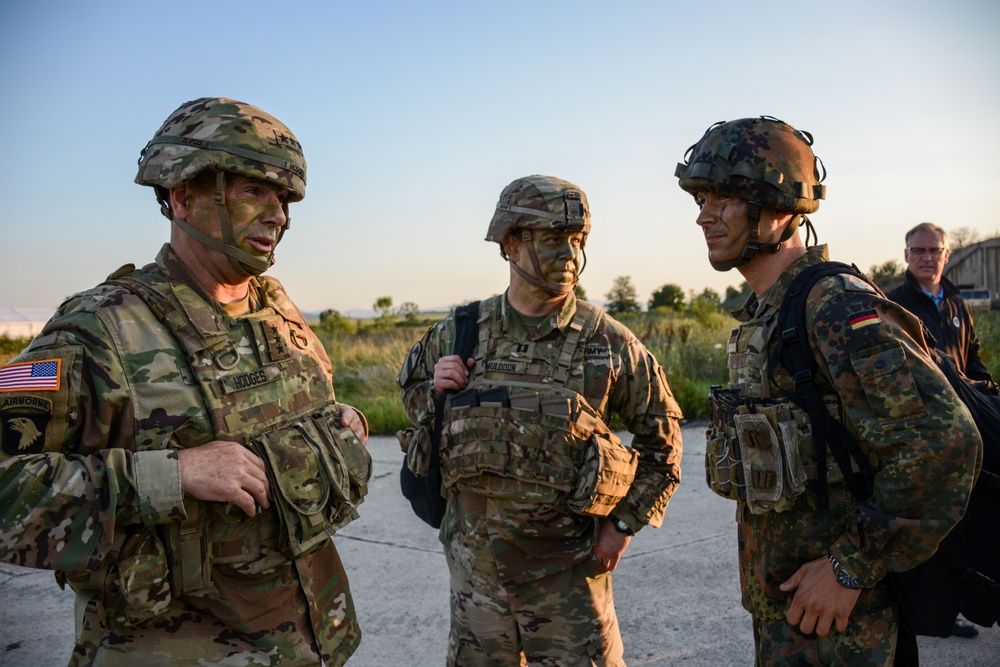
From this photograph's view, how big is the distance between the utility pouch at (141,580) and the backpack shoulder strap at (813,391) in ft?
6.50

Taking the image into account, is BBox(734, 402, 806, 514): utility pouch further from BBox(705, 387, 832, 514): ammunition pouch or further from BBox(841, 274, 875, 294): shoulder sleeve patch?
BBox(841, 274, 875, 294): shoulder sleeve patch

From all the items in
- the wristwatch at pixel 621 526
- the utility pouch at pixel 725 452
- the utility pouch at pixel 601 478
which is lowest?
the wristwatch at pixel 621 526

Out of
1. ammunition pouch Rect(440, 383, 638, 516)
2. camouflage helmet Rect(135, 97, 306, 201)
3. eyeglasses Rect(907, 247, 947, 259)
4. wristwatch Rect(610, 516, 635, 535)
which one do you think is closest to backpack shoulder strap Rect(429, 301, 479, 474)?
ammunition pouch Rect(440, 383, 638, 516)

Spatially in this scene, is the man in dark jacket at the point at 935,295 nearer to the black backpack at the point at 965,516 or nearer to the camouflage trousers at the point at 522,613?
the black backpack at the point at 965,516

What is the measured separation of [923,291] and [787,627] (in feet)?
13.9

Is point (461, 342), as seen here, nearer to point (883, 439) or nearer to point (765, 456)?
point (765, 456)

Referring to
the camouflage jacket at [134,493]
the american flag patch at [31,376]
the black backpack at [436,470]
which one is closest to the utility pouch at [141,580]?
the camouflage jacket at [134,493]

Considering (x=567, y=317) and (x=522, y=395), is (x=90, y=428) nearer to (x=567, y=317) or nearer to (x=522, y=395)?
(x=522, y=395)

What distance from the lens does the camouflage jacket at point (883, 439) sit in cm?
204

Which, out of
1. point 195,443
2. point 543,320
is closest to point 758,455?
point 543,320

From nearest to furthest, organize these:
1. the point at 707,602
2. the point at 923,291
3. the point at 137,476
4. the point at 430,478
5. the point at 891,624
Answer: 1. the point at 137,476
2. the point at 891,624
3. the point at 430,478
4. the point at 707,602
5. the point at 923,291

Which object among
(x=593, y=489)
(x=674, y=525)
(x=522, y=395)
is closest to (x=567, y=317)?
(x=522, y=395)

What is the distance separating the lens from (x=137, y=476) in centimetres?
192

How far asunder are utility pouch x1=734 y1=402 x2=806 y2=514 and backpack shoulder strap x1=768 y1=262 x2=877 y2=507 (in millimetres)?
65
